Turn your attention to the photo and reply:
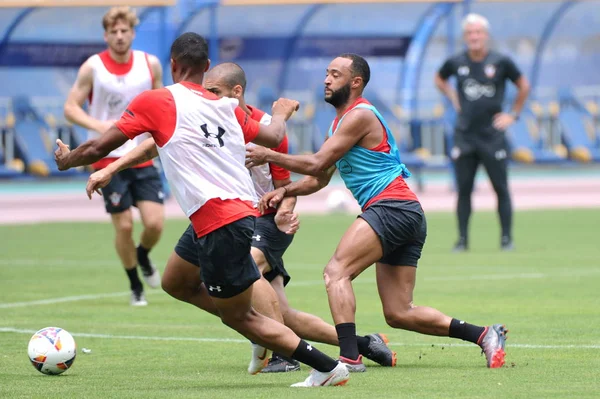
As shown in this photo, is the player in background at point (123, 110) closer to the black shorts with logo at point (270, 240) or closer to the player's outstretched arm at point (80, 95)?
the player's outstretched arm at point (80, 95)

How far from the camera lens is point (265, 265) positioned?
823 centimetres

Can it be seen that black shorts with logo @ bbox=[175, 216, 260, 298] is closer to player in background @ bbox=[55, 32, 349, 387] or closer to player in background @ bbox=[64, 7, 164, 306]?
player in background @ bbox=[55, 32, 349, 387]

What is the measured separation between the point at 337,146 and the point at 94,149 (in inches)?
61.3

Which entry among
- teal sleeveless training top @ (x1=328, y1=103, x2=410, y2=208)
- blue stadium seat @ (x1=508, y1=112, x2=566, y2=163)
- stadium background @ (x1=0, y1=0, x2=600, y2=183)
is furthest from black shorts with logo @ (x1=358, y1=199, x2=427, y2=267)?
blue stadium seat @ (x1=508, y1=112, x2=566, y2=163)

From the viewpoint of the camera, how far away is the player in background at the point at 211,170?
6.93 m

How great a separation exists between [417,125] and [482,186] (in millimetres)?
2070

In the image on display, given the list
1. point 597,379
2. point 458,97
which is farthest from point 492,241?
point 597,379

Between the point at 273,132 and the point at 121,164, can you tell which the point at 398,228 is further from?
the point at 121,164

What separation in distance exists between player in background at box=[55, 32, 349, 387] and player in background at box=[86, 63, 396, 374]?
421 mm

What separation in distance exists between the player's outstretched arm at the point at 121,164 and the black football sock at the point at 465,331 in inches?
81.8

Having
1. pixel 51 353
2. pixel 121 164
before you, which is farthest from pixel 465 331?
pixel 51 353

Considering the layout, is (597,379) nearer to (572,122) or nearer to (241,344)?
(241,344)

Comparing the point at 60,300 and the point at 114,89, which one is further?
the point at 60,300

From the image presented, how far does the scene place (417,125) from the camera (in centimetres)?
3070
